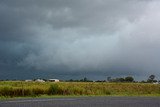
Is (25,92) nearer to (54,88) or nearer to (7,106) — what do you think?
(54,88)

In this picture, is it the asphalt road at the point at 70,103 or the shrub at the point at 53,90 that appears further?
the shrub at the point at 53,90

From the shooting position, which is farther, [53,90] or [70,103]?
[53,90]

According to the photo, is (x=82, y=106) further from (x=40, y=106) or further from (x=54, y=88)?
(x=54, y=88)

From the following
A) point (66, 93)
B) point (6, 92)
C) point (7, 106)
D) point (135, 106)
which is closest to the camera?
point (7, 106)

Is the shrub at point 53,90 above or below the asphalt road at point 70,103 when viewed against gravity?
above

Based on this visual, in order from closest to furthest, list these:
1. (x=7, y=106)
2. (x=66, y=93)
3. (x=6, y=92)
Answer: (x=7, y=106) → (x=6, y=92) → (x=66, y=93)

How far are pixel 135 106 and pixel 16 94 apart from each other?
25.5 m

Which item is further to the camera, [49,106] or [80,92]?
[80,92]

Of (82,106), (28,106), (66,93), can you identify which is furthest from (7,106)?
(66,93)

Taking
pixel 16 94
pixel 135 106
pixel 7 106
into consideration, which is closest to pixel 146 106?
pixel 135 106

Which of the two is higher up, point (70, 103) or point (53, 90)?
point (53, 90)

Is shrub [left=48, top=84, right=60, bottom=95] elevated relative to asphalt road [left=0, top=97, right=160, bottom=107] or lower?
elevated

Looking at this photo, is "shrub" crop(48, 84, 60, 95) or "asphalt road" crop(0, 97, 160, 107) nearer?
"asphalt road" crop(0, 97, 160, 107)

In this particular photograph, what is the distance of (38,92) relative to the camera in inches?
2290
